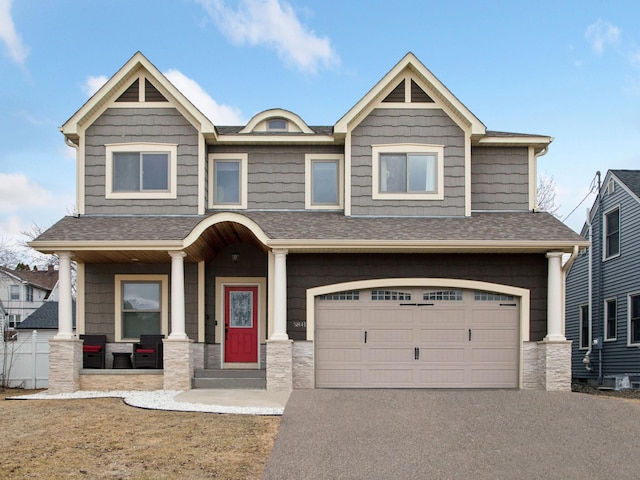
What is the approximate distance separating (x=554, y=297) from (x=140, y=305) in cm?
880

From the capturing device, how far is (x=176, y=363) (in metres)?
13.0

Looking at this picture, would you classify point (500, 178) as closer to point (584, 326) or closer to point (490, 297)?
point (490, 297)

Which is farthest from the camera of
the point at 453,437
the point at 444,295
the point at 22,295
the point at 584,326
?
the point at 22,295

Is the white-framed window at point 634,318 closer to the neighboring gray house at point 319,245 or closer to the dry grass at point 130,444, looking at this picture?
the neighboring gray house at point 319,245

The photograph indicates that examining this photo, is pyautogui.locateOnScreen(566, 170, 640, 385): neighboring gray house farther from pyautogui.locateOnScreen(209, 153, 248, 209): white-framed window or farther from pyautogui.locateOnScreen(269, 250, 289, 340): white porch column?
pyautogui.locateOnScreen(209, 153, 248, 209): white-framed window

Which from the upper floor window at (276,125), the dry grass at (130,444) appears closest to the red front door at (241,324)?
the dry grass at (130,444)

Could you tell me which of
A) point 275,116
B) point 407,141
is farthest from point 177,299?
point 407,141

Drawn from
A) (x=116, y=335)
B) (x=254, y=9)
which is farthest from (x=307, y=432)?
(x=254, y=9)

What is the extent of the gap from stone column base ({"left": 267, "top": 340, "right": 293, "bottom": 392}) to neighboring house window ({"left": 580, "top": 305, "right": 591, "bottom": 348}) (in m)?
12.2

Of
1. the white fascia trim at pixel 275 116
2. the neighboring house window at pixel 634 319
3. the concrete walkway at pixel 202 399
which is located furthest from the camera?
the neighboring house window at pixel 634 319

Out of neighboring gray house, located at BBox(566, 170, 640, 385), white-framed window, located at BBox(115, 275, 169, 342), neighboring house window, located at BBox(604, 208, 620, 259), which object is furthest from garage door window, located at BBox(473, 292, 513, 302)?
neighboring house window, located at BBox(604, 208, 620, 259)

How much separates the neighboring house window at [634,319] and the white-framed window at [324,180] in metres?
8.99

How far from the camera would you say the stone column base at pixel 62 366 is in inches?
512

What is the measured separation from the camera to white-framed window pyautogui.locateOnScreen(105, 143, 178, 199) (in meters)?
14.4
